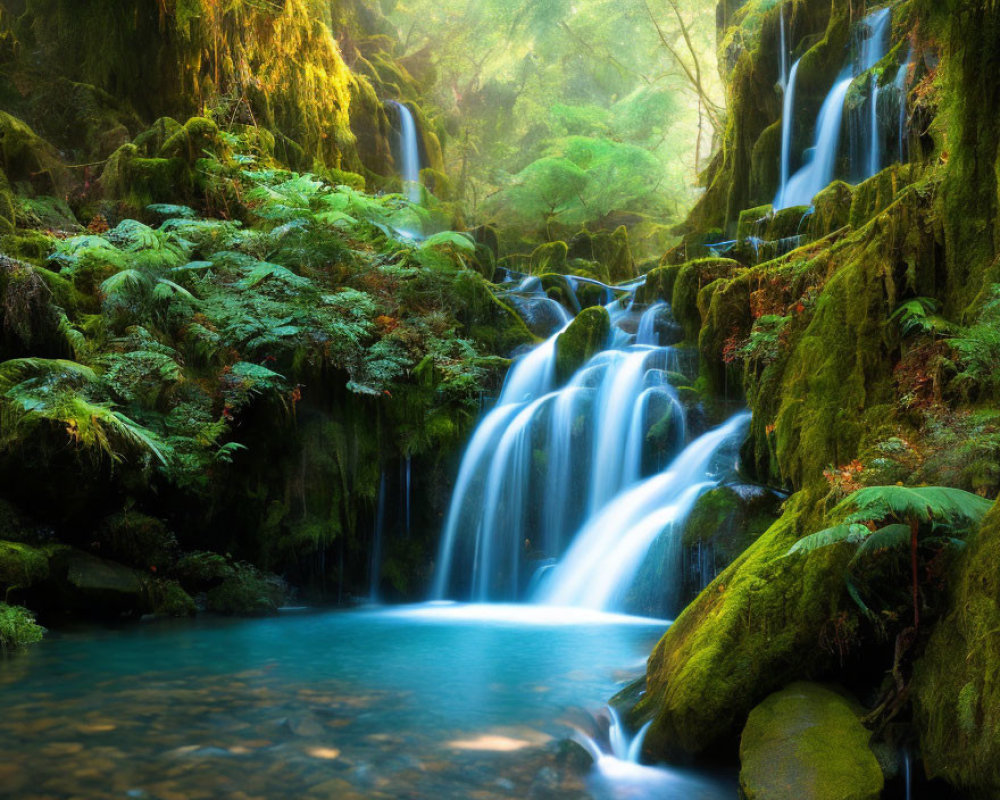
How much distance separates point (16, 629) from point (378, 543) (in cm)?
426

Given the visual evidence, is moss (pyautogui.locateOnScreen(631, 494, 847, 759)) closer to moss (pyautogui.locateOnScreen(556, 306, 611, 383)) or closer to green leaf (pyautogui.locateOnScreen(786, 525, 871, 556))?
green leaf (pyautogui.locateOnScreen(786, 525, 871, 556))

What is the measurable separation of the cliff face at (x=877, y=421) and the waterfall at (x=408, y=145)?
14708 mm

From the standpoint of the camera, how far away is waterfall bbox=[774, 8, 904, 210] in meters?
12.6

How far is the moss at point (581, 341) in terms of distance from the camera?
10945mm

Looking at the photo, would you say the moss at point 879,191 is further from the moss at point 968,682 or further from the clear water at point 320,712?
the clear water at point 320,712

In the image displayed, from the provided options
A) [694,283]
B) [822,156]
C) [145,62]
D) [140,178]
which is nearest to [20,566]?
[140,178]

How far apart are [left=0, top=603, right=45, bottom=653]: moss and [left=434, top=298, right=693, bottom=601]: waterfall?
4.47 metres

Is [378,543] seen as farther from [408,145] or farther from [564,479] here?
[408,145]

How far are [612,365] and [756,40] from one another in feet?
35.8

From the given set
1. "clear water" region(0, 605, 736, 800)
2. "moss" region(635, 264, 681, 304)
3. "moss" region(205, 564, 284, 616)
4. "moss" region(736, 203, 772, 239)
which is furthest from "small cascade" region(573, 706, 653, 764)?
"moss" region(736, 203, 772, 239)

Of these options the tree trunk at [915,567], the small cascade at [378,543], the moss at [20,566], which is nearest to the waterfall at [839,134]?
the small cascade at [378,543]

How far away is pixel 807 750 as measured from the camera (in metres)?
3.10

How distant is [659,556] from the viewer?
24.9 ft

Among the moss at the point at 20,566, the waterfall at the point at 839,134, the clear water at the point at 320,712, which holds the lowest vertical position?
the clear water at the point at 320,712
